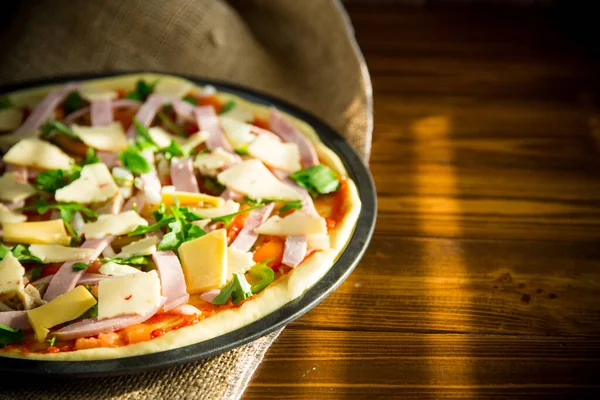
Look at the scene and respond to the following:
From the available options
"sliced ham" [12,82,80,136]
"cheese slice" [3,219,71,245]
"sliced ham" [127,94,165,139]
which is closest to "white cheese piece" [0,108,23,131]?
"sliced ham" [12,82,80,136]

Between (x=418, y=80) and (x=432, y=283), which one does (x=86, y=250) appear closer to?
(x=432, y=283)

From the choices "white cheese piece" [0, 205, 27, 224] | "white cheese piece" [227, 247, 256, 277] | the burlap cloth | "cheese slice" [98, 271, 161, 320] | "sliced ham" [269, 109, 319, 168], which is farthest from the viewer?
the burlap cloth

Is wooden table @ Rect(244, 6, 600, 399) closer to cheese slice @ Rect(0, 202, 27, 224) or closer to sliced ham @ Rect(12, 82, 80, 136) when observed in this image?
cheese slice @ Rect(0, 202, 27, 224)

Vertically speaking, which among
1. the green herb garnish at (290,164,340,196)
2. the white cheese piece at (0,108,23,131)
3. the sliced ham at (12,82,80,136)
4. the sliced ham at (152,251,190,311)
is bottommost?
the white cheese piece at (0,108,23,131)

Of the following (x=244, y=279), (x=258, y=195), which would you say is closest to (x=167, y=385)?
(x=244, y=279)

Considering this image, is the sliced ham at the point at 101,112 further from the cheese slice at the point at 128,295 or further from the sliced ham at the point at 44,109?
the cheese slice at the point at 128,295

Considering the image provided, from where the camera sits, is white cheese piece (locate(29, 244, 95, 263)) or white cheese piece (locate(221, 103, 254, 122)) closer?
white cheese piece (locate(29, 244, 95, 263))

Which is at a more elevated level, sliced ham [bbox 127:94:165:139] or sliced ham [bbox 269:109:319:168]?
sliced ham [bbox 269:109:319:168]
